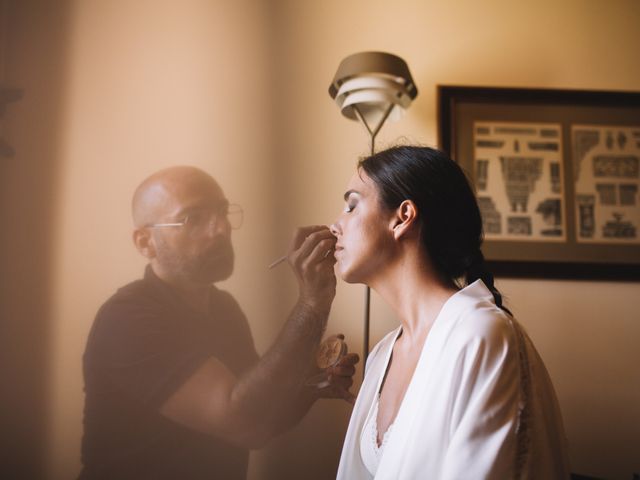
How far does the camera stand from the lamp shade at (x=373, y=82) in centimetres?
125

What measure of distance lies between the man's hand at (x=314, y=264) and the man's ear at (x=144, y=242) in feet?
1.40

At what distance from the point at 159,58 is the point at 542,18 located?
1.35 m

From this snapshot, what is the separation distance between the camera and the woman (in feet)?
2.19

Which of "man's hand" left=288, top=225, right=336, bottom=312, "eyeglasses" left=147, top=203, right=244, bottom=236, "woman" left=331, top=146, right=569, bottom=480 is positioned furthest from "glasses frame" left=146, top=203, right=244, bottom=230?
"woman" left=331, top=146, right=569, bottom=480

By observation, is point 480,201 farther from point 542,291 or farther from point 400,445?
point 400,445

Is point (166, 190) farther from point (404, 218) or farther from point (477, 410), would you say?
point (477, 410)

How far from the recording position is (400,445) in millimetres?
750

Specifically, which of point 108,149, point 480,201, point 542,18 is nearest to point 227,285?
point 108,149

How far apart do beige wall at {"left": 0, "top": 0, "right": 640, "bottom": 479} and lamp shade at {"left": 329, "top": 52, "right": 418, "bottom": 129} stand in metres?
0.17

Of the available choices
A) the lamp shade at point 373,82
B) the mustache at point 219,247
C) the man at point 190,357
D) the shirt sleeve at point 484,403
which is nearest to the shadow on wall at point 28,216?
the man at point 190,357

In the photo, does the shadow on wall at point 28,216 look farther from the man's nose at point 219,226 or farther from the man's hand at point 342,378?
the man's hand at point 342,378

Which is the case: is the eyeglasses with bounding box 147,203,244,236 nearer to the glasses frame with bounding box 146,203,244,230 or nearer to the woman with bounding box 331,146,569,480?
the glasses frame with bounding box 146,203,244,230

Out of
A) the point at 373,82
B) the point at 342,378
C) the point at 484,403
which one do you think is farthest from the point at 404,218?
the point at 342,378

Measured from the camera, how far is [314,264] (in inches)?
51.7
